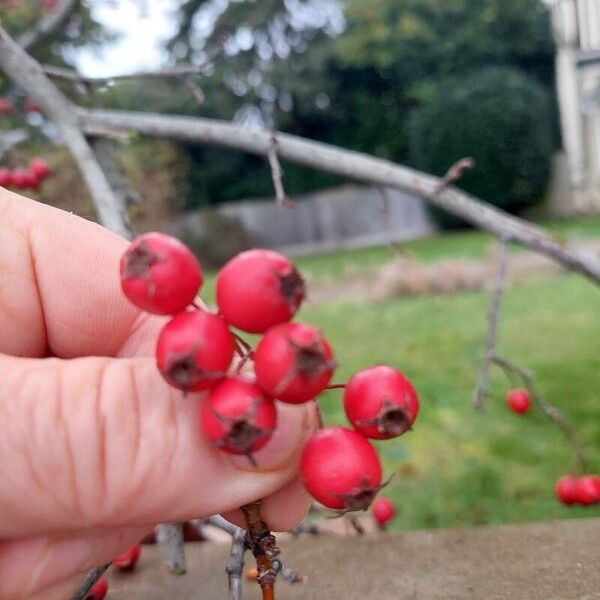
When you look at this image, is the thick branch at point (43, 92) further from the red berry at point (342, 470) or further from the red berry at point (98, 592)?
the red berry at point (342, 470)

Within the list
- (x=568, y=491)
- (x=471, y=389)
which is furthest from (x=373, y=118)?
(x=568, y=491)

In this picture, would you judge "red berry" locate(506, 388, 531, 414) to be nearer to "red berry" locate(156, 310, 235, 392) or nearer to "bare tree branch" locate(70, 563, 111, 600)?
"bare tree branch" locate(70, 563, 111, 600)

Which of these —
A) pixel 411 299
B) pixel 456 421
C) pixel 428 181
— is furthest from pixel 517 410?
pixel 411 299

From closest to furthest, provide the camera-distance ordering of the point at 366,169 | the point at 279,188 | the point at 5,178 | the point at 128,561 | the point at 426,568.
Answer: the point at 426,568 → the point at 128,561 → the point at 279,188 → the point at 366,169 → the point at 5,178

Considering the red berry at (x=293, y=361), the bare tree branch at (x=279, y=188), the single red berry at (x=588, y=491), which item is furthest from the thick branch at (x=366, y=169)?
the red berry at (x=293, y=361)

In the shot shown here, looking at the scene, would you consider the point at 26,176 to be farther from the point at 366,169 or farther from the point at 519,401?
the point at 519,401

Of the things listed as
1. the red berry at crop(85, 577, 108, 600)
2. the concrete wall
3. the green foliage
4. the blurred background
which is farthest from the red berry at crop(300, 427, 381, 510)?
the concrete wall

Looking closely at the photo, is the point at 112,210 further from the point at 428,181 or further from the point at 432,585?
the point at 432,585
